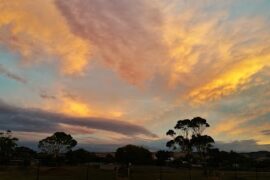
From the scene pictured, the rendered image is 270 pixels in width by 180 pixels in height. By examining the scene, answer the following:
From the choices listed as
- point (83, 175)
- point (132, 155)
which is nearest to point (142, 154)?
point (132, 155)

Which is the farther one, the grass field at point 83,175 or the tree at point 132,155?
the tree at point 132,155

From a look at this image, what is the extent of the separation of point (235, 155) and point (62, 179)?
233 feet

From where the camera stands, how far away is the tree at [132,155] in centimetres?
8531

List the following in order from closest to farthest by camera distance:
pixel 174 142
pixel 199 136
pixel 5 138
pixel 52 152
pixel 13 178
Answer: pixel 13 178 < pixel 5 138 < pixel 199 136 < pixel 174 142 < pixel 52 152

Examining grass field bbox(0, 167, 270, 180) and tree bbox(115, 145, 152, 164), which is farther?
tree bbox(115, 145, 152, 164)

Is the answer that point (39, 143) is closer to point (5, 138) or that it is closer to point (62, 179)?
point (5, 138)

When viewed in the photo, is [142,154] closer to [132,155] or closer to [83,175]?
[132,155]

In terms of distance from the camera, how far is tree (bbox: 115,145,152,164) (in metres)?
85.3

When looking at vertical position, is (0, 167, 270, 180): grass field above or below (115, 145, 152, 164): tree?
below

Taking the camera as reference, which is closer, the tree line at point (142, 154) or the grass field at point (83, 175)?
the grass field at point (83, 175)

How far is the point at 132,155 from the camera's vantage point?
87062 millimetres

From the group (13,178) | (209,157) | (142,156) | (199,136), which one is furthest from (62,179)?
(209,157)

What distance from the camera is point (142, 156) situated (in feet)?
284

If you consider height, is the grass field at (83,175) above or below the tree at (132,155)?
below
